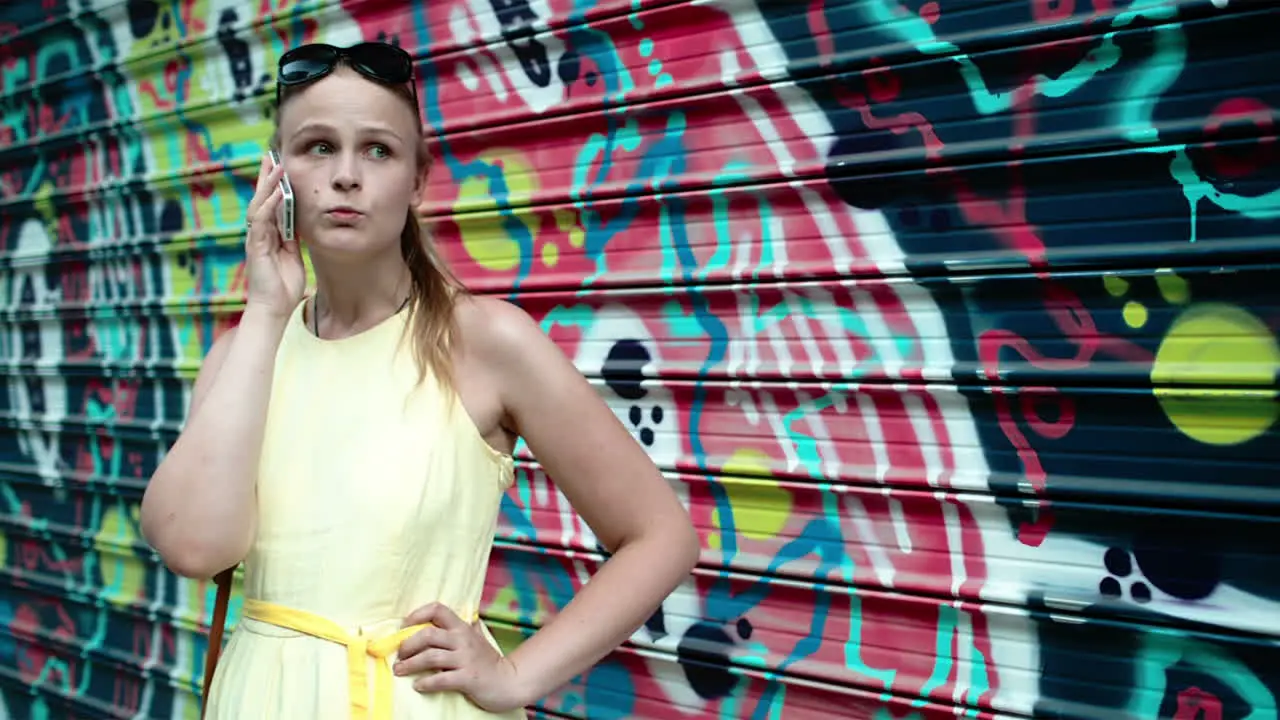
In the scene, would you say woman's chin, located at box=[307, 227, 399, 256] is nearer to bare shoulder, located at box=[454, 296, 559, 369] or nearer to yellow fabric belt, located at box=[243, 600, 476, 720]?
bare shoulder, located at box=[454, 296, 559, 369]

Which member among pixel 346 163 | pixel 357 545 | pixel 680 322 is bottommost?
pixel 357 545

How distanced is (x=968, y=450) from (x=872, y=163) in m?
0.68

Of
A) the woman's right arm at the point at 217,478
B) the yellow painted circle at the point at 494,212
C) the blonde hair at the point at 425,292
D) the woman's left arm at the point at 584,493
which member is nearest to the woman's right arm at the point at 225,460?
the woman's right arm at the point at 217,478

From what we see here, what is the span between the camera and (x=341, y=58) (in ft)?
6.60

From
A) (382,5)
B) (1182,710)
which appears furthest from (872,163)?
(382,5)

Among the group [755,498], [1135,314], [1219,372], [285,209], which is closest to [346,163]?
[285,209]

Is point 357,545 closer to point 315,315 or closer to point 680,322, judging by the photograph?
point 315,315

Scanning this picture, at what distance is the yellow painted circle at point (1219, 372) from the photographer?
2.26 metres

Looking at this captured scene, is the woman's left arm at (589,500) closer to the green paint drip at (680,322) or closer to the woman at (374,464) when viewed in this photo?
the woman at (374,464)

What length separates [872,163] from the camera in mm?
2697

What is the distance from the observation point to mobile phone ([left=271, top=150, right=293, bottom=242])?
198 cm

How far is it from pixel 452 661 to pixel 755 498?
4.04 feet

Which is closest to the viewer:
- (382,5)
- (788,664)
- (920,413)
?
→ (920,413)

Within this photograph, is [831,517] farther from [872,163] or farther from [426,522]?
[426,522]
